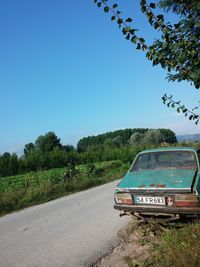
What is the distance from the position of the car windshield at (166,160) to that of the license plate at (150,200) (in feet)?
3.65

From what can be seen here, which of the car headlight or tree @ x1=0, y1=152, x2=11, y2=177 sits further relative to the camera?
tree @ x1=0, y1=152, x2=11, y2=177

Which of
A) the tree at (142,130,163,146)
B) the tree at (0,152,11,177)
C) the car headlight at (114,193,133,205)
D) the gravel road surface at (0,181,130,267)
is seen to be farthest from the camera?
the tree at (142,130,163,146)

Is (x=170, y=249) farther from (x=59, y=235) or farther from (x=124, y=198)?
(x=59, y=235)

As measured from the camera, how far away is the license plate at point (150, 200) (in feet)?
19.2

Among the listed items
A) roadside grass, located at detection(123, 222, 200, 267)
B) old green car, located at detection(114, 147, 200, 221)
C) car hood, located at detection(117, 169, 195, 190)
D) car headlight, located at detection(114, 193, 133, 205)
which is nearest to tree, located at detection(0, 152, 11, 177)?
old green car, located at detection(114, 147, 200, 221)

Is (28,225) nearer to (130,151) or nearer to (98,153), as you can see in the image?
(130,151)

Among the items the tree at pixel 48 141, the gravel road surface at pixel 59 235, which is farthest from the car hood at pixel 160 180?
the tree at pixel 48 141

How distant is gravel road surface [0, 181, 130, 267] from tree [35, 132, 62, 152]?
281ft

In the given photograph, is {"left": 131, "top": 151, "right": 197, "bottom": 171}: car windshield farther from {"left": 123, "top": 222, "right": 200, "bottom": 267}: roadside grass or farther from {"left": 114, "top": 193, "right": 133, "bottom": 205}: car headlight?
{"left": 123, "top": 222, "right": 200, "bottom": 267}: roadside grass

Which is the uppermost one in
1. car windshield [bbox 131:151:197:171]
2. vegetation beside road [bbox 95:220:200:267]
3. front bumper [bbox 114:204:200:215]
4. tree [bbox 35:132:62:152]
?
tree [bbox 35:132:62:152]

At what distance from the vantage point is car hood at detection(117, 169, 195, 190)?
5855 mm

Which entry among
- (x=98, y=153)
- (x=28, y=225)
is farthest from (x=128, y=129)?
(x=28, y=225)

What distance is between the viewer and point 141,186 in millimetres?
6148

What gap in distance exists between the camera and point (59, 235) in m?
6.69
